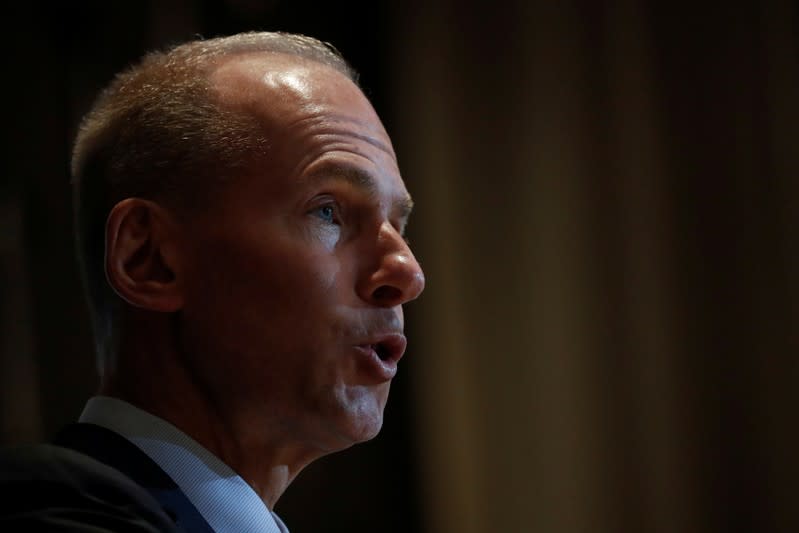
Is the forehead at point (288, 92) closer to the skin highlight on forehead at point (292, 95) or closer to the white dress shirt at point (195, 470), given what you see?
the skin highlight on forehead at point (292, 95)

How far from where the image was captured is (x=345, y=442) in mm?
1241

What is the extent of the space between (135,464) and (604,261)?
196cm

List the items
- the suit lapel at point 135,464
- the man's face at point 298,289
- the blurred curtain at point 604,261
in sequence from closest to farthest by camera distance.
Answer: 1. the suit lapel at point 135,464
2. the man's face at point 298,289
3. the blurred curtain at point 604,261

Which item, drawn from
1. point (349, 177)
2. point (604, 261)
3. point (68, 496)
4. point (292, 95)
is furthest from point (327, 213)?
point (604, 261)

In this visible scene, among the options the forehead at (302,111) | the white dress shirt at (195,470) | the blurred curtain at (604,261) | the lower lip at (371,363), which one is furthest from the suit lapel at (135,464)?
the blurred curtain at (604,261)

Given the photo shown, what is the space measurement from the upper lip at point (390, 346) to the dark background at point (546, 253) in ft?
5.32

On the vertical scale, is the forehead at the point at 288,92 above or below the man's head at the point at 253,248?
above

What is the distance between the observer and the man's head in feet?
4.01

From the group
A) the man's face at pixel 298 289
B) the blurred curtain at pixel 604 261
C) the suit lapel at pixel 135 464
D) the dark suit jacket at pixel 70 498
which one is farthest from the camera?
the blurred curtain at pixel 604 261

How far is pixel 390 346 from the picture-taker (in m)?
1.28

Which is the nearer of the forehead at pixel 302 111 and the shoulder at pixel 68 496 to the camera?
the shoulder at pixel 68 496

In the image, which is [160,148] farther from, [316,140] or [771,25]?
[771,25]

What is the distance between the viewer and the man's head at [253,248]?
4.01ft

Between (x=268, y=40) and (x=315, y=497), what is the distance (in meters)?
2.01
